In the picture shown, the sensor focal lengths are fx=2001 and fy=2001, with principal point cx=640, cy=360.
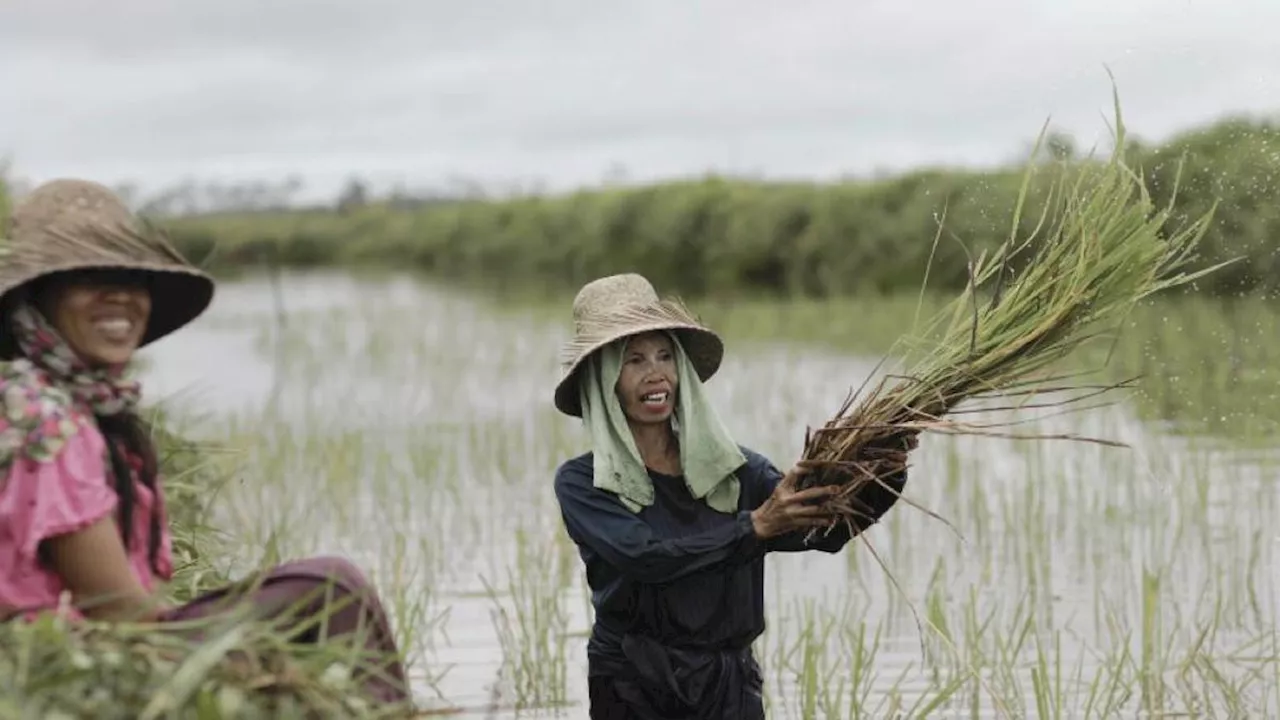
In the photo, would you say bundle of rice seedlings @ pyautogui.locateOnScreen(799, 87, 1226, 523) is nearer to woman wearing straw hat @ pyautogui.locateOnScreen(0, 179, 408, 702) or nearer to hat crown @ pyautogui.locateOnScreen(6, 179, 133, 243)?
woman wearing straw hat @ pyautogui.locateOnScreen(0, 179, 408, 702)

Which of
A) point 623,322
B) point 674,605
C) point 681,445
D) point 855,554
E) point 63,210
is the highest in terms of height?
point 63,210

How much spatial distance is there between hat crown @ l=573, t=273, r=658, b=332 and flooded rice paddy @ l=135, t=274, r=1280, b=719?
685 millimetres

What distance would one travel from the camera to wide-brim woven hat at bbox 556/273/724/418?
3625 millimetres

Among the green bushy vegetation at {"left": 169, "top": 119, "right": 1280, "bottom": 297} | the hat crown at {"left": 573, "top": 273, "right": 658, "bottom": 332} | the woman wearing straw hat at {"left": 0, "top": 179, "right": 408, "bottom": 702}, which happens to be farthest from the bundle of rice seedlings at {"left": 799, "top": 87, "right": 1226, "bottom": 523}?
the green bushy vegetation at {"left": 169, "top": 119, "right": 1280, "bottom": 297}

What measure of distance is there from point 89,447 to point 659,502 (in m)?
1.36

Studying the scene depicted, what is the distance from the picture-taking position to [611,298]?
12.1ft

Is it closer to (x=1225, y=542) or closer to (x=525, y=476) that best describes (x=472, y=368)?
(x=525, y=476)

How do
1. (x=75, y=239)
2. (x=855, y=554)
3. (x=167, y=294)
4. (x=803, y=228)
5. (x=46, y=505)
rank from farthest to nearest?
(x=803, y=228), (x=855, y=554), (x=167, y=294), (x=75, y=239), (x=46, y=505)

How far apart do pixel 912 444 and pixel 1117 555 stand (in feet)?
12.8

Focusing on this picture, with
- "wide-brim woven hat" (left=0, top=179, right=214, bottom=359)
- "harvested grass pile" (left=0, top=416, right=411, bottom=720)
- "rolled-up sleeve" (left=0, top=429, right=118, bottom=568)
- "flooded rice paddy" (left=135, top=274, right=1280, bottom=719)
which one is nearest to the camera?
"harvested grass pile" (left=0, top=416, right=411, bottom=720)

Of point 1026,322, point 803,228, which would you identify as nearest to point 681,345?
point 1026,322

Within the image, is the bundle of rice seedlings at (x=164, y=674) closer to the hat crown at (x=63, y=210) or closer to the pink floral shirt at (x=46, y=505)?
the pink floral shirt at (x=46, y=505)

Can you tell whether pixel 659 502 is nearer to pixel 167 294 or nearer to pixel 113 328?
pixel 167 294

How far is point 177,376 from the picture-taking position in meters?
16.6
